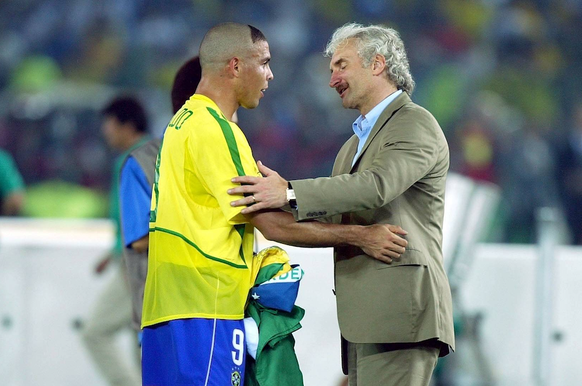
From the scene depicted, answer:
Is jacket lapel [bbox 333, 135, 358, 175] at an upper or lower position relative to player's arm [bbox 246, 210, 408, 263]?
upper

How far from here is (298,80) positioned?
32.1ft

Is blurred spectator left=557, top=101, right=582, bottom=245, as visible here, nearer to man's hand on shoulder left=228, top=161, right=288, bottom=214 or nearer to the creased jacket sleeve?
the creased jacket sleeve

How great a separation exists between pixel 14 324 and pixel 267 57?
249 centimetres

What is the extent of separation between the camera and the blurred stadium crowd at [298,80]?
929 centimetres

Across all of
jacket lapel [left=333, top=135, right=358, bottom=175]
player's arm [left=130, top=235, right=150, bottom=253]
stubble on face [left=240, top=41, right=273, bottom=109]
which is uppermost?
stubble on face [left=240, top=41, right=273, bottom=109]

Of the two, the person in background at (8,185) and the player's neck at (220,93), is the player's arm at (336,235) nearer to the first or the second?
the player's neck at (220,93)

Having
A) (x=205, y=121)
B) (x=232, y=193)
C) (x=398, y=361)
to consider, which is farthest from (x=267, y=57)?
(x=398, y=361)

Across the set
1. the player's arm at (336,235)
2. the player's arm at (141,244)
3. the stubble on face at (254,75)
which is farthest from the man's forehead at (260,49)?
the player's arm at (141,244)

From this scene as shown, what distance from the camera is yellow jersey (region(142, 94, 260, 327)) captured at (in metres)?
2.17

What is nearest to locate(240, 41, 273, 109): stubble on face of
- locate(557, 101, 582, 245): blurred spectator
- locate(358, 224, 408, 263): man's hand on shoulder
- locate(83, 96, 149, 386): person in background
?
locate(358, 224, 408, 263): man's hand on shoulder

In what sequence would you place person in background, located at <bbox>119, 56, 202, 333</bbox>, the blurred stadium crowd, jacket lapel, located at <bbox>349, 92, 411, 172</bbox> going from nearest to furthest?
jacket lapel, located at <bbox>349, 92, 411, 172</bbox> → person in background, located at <bbox>119, 56, 202, 333</bbox> → the blurred stadium crowd

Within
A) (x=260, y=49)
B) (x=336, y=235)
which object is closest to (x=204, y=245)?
(x=336, y=235)

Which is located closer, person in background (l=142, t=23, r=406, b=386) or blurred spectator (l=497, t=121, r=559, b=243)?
person in background (l=142, t=23, r=406, b=386)

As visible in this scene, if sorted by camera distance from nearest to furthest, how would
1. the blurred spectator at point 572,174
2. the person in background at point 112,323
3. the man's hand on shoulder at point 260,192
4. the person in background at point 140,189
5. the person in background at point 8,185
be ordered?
the man's hand on shoulder at point 260,192 → the person in background at point 140,189 → the person in background at point 112,323 → the person in background at point 8,185 → the blurred spectator at point 572,174
